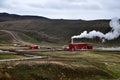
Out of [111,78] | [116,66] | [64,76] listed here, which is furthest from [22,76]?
[116,66]

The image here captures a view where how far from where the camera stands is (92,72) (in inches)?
3469

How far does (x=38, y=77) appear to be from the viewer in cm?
7788

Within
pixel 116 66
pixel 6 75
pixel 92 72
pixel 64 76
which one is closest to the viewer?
pixel 6 75

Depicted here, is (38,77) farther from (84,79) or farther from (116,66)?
(116,66)

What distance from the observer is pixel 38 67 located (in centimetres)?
8250

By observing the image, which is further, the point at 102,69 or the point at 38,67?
the point at 102,69

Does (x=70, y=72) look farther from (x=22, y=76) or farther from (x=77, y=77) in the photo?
(x=22, y=76)

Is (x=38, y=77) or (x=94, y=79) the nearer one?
(x=38, y=77)

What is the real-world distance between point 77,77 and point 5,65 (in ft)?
60.2

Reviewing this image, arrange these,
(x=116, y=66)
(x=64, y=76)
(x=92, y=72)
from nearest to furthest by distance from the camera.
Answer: (x=64, y=76)
(x=92, y=72)
(x=116, y=66)

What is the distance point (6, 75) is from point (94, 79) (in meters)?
22.9

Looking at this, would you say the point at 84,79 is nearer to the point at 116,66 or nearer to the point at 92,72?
the point at 92,72

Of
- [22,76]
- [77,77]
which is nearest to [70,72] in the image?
[77,77]

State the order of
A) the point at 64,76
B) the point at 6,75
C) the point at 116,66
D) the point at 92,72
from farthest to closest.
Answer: the point at 116,66
the point at 92,72
the point at 64,76
the point at 6,75
